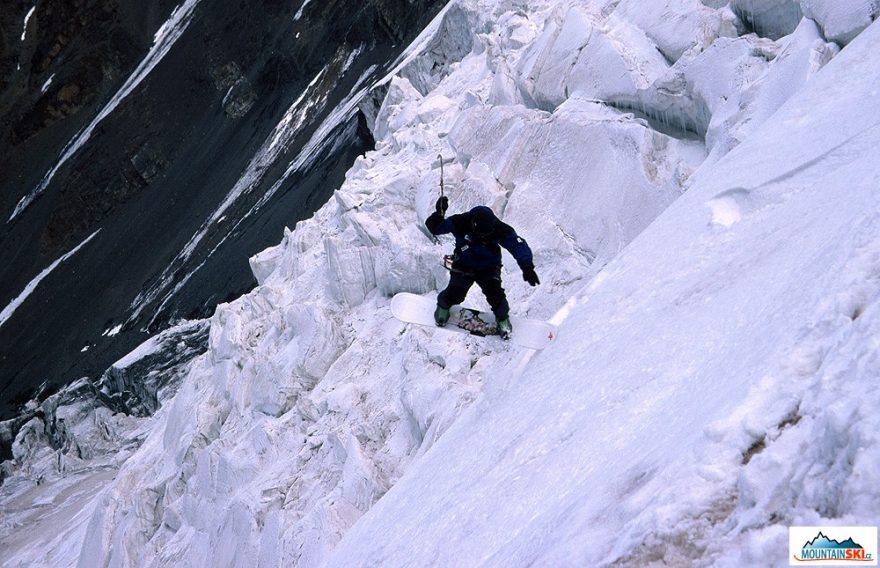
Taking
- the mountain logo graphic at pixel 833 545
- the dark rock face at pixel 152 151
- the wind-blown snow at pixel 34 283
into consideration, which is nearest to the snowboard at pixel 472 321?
the mountain logo graphic at pixel 833 545

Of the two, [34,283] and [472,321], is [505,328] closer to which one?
[472,321]

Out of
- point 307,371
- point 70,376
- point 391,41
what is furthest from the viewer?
point 391,41

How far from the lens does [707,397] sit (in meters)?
2.85

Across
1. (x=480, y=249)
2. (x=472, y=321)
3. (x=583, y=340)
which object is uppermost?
(x=480, y=249)

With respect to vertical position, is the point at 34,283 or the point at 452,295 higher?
the point at 34,283

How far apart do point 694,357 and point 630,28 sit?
7622mm

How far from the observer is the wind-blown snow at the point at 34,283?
4117 centimetres

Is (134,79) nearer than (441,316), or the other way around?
(441,316)

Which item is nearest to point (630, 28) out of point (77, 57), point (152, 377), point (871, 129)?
point (871, 129)

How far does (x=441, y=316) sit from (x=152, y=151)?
142 feet

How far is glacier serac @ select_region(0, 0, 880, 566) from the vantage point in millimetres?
2389

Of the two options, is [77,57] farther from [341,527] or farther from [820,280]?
[820,280]

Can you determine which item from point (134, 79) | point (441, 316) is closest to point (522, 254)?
point (441, 316)

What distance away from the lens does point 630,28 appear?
32.3ft
